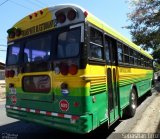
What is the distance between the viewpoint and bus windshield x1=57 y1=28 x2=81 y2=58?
212 inches

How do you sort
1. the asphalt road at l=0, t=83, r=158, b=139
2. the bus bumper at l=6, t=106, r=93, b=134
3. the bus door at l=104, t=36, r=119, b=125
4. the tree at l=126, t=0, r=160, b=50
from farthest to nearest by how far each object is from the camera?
the tree at l=126, t=0, r=160, b=50, the asphalt road at l=0, t=83, r=158, b=139, the bus door at l=104, t=36, r=119, b=125, the bus bumper at l=6, t=106, r=93, b=134

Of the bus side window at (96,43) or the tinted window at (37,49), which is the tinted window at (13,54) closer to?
the tinted window at (37,49)

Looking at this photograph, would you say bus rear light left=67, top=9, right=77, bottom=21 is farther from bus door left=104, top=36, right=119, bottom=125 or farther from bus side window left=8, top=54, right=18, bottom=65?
bus side window left=8, top=54, right=18, bottom=65

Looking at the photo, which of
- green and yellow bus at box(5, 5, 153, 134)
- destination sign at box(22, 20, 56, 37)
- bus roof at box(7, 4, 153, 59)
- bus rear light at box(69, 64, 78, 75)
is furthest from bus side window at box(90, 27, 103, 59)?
destination sign at box(22, 20, 56, 37)

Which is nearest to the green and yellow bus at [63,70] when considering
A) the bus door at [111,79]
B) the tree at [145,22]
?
the bus door at [111,79]

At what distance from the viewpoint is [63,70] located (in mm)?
5371

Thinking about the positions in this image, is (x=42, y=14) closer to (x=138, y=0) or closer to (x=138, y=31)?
(x=138, y=0)

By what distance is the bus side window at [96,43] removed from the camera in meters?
5.62

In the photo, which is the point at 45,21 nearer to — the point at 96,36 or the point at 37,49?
the point at 37,49

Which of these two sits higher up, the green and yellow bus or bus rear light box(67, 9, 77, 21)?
bus rear light box(67, 9, 77, 21)

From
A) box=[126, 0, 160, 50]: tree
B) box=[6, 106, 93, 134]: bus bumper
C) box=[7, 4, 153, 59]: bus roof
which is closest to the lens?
box=[6, 106, 93, 134]: bus bumper

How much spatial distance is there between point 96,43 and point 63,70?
3.30 ft

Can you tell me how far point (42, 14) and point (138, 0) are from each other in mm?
21444

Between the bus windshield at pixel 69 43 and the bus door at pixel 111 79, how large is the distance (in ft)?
3.95
